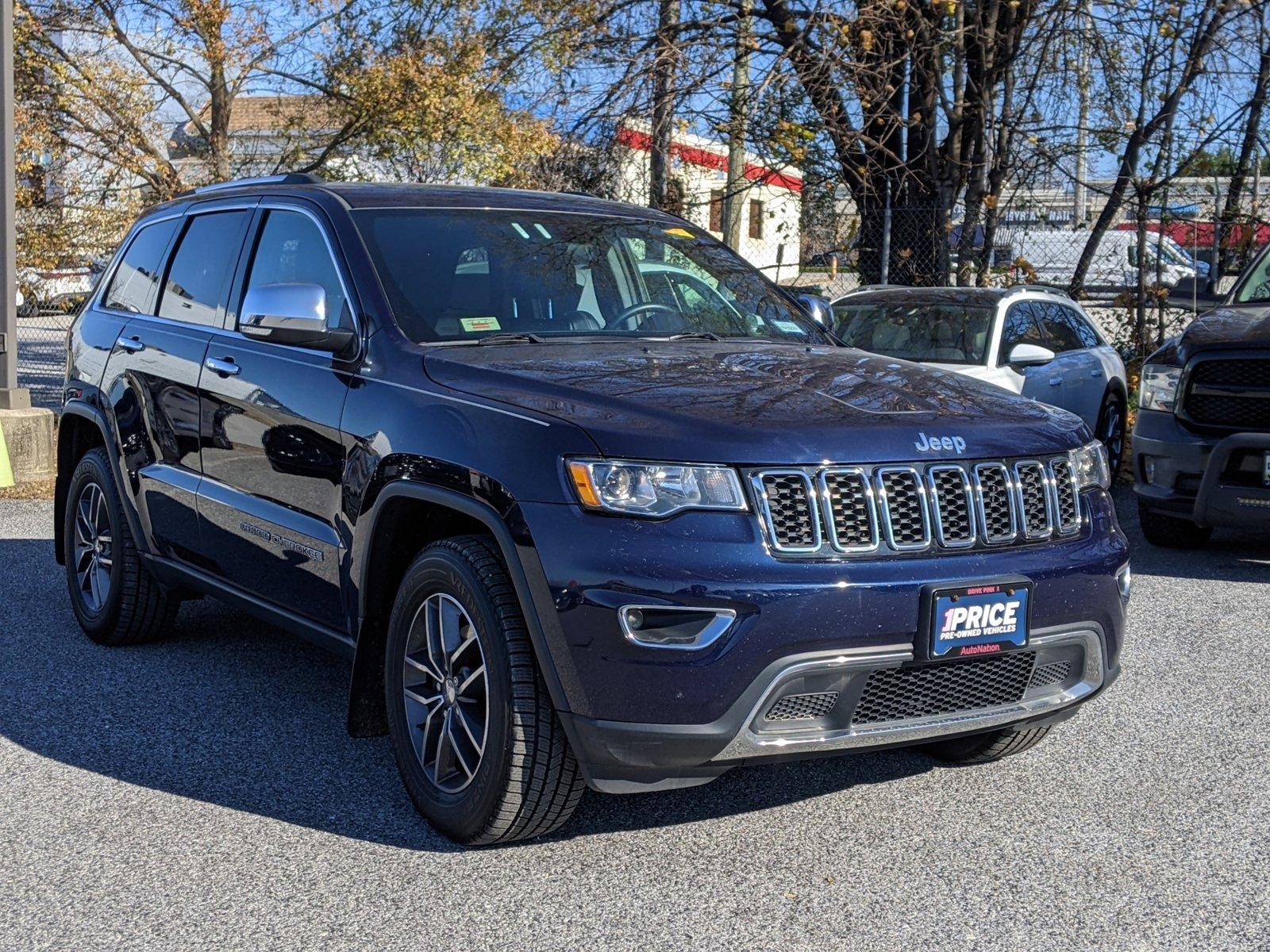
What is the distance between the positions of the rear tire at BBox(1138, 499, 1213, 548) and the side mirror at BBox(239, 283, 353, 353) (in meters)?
5.50

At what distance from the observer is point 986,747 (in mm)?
4656

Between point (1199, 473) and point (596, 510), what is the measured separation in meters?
5.26

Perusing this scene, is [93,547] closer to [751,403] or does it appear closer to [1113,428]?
[751,403]

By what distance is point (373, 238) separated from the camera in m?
4.80

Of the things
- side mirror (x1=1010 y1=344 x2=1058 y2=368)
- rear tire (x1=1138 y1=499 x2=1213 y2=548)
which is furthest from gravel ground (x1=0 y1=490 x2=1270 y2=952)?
side mirror (x1=1010 y1=344 x2=1058 y2=368)

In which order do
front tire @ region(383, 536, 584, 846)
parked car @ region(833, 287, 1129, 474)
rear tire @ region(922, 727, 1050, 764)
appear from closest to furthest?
front tire @ region(383, 536, 584, 846), rear tire @ region(922, 727, 1050, 764), parked car @ region(833, 287, 1129, 474)

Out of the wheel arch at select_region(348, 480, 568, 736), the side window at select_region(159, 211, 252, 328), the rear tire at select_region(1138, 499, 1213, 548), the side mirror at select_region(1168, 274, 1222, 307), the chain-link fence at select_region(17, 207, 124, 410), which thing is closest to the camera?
the wheel arch at select_region(348, 480, 568, 736)

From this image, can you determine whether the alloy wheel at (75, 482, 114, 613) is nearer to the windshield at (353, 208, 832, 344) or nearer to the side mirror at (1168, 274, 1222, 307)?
the windshield at (353, 208, 832, 344)

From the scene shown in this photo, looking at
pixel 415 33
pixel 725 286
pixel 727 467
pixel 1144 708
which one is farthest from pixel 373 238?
pixel 415 33

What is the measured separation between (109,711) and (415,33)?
10.8 metres

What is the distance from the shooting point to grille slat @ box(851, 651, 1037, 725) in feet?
12.2

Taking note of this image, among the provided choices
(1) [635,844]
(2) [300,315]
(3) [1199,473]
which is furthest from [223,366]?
(3) [1199,473]

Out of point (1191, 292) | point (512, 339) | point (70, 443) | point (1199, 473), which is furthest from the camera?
point (1191, 292)

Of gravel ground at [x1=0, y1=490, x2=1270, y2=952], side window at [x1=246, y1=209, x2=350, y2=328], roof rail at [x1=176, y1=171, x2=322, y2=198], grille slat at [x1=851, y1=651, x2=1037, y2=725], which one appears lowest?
gravel ground at [x1=0, y1=490, x2=1270, y2=952]
